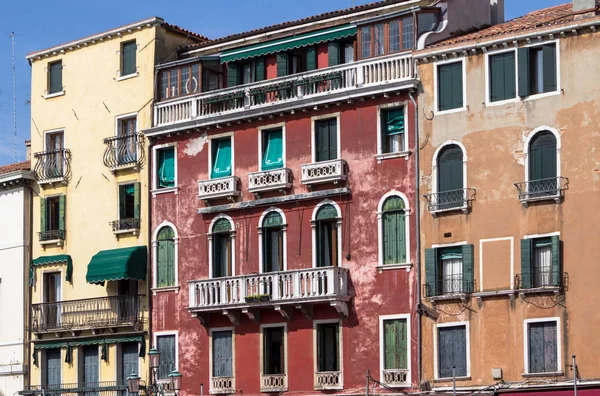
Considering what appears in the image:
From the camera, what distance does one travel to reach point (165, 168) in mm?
53375

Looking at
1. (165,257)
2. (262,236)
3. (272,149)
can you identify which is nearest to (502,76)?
Result: (272,149)

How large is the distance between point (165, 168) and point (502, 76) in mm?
14406

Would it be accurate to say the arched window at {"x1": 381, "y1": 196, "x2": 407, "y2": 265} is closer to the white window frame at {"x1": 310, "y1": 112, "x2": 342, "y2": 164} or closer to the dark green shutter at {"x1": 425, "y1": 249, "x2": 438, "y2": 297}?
the dark green shutter at {"x1": 425, "y1": 249, "x2": 438, "y2": 297}

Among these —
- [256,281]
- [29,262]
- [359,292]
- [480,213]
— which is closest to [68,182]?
[29,262]

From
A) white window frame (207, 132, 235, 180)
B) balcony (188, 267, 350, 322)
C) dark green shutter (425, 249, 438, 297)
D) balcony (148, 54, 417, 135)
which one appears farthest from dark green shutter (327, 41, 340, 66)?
dark green shutter (425, 249, 438, 297)

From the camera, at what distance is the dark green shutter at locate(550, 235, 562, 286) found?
140ft

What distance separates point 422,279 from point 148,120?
13691 mm

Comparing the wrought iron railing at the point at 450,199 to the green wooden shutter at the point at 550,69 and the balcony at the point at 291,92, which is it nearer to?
the balcony at the point at 291,92

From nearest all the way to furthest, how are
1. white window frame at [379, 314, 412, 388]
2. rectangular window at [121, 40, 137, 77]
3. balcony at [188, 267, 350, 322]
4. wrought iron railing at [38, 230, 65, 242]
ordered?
white window frame at [379, 314, 412, 388], balcony at [188, 267, 350, 322], rectangular window at [121, 40, 137, 77], wrought iron railing at [38, 230, 65, 242]

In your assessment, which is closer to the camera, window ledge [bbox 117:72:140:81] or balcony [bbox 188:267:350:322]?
balcony [bbox 188:267:350:322]

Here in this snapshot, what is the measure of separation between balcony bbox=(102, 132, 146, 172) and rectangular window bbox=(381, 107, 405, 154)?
10808 mm

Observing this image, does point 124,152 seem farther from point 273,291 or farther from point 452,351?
point 452,351

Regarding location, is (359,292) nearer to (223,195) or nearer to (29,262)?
(223,195)

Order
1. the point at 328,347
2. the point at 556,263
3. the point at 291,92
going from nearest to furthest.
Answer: the point at 556,263 < the point at 328,347 < the point at 291,92
